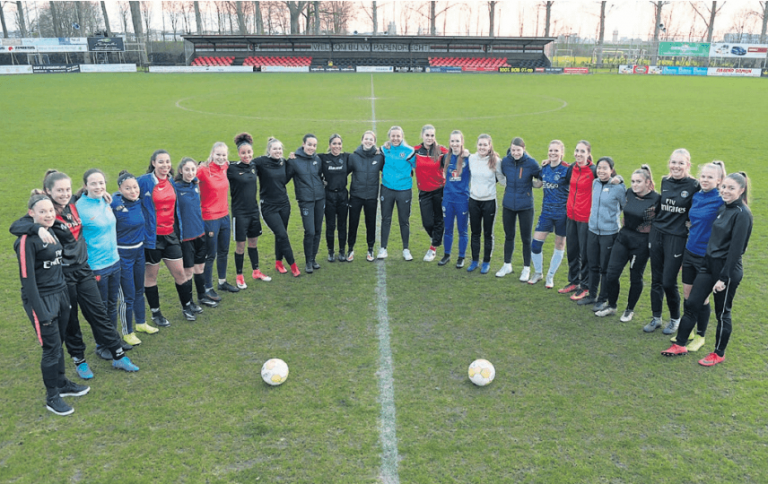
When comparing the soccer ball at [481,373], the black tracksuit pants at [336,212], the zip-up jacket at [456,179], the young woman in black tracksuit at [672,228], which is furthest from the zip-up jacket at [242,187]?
the young woman in black tracksuit at [672,228]

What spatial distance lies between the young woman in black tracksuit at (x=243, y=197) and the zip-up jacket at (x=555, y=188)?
3.98m

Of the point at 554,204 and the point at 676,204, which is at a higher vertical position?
the point at 676,204

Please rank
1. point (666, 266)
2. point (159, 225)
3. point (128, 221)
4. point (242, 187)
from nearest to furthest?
point (128, 221) → point (666, 266) → point (159, 225) → point (242, 187)

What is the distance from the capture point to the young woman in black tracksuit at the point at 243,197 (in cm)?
732

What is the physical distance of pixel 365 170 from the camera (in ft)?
27.1

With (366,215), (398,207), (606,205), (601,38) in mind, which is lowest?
(366,215)

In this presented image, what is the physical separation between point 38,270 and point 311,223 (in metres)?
3.99

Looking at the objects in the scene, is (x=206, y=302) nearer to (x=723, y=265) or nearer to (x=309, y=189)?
(x=309, y=189)

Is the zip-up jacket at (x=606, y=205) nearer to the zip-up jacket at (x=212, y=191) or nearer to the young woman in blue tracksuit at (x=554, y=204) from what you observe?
the young woman in blue tracksuit at (x=554, y=204)

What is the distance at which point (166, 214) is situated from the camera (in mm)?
6211

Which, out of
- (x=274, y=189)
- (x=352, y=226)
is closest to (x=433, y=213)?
(x=352, y=226)

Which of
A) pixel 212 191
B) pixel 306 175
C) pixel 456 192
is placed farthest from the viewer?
pixel 456 192

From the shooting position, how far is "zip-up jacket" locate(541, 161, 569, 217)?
733 cm

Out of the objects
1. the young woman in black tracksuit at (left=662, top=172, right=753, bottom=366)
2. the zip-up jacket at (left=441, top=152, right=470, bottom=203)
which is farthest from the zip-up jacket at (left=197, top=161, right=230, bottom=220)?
the young woman in black tracksuit at (left=662, top=172, right=753, bottom=366)
